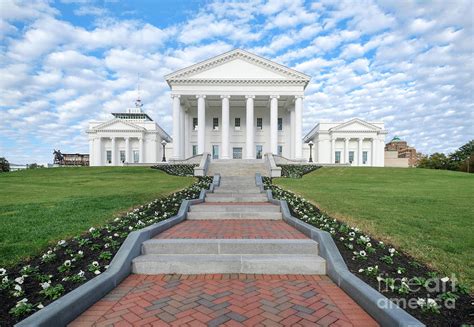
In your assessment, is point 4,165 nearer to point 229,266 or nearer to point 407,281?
point 229,266

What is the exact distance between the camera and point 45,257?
481cm

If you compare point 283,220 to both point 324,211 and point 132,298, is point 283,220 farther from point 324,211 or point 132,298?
point 132,298

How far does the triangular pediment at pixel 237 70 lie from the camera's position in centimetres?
3734

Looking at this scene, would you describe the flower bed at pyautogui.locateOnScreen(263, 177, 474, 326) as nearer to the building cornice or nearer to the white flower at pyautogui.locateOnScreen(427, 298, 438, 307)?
the white flower at pyautogui.locateOnScreen(427, 298, 438, 307)

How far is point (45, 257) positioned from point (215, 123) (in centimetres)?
4095

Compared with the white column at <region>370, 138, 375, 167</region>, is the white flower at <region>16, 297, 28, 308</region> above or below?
below

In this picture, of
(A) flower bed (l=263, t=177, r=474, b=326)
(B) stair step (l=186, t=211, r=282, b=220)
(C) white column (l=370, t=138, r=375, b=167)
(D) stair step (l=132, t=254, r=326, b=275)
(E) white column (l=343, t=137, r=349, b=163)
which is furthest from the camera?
(C) white column (l=370, t=138, r=375, b=167)

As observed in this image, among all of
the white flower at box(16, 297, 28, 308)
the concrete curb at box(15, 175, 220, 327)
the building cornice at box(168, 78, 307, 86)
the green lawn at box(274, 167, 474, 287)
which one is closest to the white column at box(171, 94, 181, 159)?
the building cornice at box(168, 78, 307, 86)

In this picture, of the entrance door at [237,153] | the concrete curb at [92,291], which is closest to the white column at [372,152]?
the entrance door at [237,153]

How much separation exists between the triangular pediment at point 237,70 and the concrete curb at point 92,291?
112ft

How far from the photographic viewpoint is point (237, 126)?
45.1 meters

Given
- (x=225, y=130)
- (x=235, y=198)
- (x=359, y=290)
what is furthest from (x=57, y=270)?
(x=225, y=130)

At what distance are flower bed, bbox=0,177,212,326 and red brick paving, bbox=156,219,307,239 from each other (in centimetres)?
98

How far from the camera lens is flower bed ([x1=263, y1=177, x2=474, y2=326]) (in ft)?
10.6
